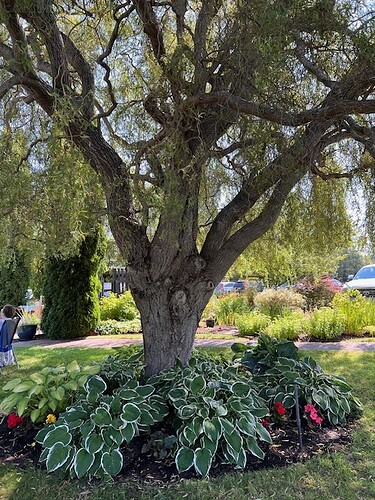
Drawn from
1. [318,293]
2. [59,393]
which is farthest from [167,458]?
[318,293]

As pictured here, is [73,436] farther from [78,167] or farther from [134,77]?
[134,77]

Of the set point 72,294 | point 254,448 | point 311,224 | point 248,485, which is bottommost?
point 248,485

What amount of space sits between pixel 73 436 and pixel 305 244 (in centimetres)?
362

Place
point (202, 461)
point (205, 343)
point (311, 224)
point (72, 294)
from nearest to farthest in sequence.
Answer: point (202, 461), point (311, 224), point (205, 343), point (72, 294)

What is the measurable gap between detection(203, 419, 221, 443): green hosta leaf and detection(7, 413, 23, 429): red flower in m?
1.60

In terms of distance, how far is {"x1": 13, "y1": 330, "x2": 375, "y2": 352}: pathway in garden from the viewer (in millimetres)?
7230

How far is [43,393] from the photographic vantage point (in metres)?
3.60

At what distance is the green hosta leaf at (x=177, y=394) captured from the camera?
10.4 feet

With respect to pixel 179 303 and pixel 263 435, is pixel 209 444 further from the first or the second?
pixel 179 303

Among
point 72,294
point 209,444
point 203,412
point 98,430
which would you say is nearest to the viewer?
point 209,444

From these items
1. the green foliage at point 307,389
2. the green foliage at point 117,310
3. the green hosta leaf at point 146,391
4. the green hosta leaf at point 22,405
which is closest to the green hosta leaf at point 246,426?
the green foliage at point 307,389

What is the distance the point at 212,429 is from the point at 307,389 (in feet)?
3.78

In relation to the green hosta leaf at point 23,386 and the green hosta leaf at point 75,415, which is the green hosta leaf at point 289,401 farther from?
the green hosta leaf at point 23,386

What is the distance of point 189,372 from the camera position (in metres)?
3.52
